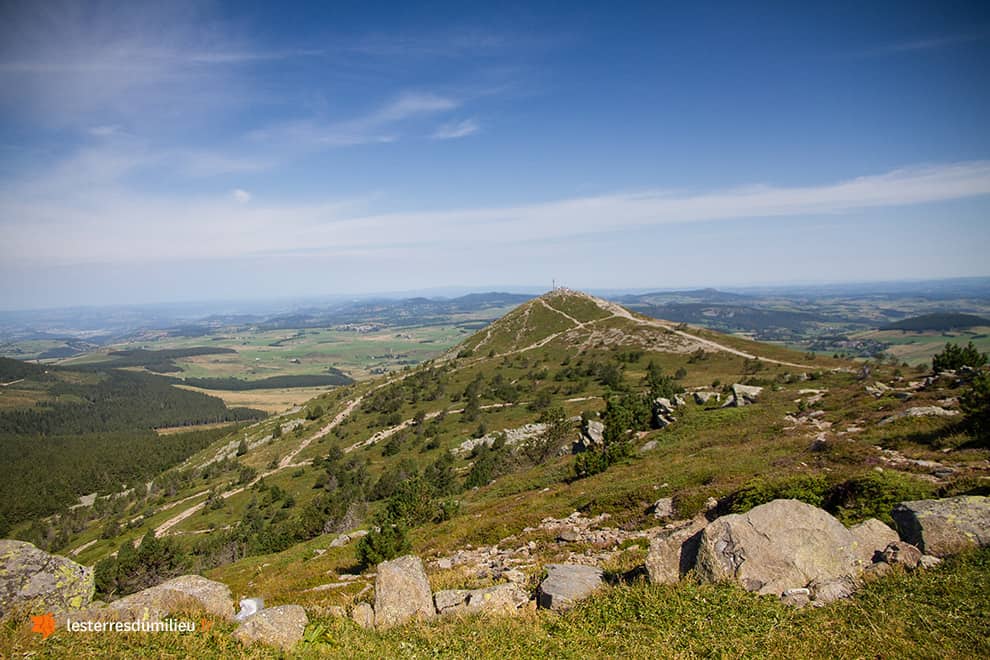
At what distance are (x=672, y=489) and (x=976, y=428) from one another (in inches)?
588

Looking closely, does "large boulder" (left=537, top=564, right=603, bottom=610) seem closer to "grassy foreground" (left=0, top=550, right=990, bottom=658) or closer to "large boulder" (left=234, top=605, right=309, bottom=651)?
"grassy foreground" (left=0, top=550, right=990, bottom=658)

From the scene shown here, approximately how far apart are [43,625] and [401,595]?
8.44m

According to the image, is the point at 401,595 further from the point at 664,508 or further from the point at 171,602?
the point at 664,508

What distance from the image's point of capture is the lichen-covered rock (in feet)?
40.0

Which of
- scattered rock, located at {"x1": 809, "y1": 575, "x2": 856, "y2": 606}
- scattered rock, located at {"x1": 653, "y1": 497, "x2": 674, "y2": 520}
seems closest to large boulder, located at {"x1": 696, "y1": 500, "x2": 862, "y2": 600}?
scattered rock, located at {"x1": 809, "y1": 575, "x2": 856, "y2": 606}

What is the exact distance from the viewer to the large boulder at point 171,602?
36.6 feet

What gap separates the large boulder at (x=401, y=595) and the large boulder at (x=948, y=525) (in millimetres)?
14075

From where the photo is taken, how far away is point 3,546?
40.4 ft

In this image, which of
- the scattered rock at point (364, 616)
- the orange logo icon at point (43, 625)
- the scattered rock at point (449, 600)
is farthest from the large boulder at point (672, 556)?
the orange logo icon at point (43, 625)

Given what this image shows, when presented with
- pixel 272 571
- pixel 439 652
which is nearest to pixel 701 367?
pixel 272 571

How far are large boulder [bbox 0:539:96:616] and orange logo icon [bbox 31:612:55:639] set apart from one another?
1.88 meters

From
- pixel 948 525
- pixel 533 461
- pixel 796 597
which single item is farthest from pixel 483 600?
pixel 533 461

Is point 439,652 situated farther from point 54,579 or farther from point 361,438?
point 361,438

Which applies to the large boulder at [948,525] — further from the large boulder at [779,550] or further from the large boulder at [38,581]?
the large boulder at [38,581]
